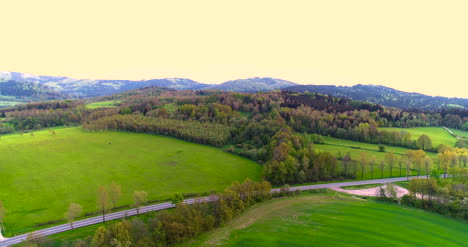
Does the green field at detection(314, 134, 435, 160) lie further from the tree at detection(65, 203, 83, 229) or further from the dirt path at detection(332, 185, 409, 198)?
the tree at detection(65, 203, 83, 229)

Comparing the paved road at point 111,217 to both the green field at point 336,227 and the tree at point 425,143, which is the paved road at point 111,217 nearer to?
the green field at point 336,227

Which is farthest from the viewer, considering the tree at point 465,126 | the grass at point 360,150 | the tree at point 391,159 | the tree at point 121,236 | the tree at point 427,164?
the tree at point 465,126

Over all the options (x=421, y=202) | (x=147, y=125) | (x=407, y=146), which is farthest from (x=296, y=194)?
(x=147, y=125)

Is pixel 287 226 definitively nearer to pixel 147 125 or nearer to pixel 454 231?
pixel 454 231

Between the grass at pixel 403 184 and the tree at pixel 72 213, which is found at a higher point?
the tree at pixel 72 213

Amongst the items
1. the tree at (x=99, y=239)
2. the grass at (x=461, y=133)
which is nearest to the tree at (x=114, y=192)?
the tree at (x=99, y=239)

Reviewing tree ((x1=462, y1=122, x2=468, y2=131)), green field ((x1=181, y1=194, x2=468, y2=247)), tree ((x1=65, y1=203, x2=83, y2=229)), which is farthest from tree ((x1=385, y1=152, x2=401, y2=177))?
tree ((x1=462, y1=122, x2=468, y2=131))

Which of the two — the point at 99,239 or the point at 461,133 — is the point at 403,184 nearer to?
the point at 99,239

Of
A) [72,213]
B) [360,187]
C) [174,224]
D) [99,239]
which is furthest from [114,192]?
[360,187]
